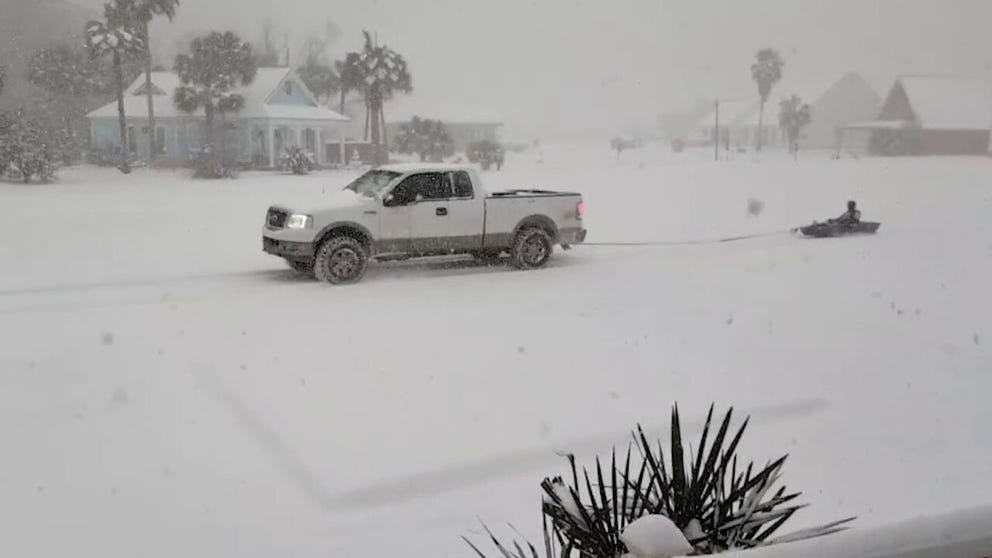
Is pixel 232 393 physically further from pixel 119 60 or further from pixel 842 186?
pixel 842 186

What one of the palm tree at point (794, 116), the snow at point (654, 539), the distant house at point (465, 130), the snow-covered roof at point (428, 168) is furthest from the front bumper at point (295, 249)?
the palm tree at point (794, 116)

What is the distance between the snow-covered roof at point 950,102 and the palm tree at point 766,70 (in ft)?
10.4

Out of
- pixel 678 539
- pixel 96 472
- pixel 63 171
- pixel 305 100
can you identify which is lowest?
pixel 96 472

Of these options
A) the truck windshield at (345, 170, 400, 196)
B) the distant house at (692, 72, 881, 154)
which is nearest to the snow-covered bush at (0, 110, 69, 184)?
the truck windshield at (345, 170, 400, 196)

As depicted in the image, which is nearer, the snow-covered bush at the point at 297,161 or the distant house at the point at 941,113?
the snow-covered bush at the point at 297,161

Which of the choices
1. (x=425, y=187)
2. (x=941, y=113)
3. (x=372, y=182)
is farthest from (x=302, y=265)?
(x=941, y=113)

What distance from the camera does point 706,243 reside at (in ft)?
46.3

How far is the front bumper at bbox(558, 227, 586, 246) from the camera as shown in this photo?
38.5 feet

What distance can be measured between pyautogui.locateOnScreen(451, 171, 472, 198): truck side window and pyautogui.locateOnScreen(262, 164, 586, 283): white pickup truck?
0.04ft

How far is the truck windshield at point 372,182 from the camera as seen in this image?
1106 cm

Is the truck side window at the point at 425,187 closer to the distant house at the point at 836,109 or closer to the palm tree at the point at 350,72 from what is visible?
the palm tree at the point at 350,72

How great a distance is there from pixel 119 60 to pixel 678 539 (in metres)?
17.5

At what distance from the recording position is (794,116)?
25.4 m

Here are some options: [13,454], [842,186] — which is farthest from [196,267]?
[842,186]
